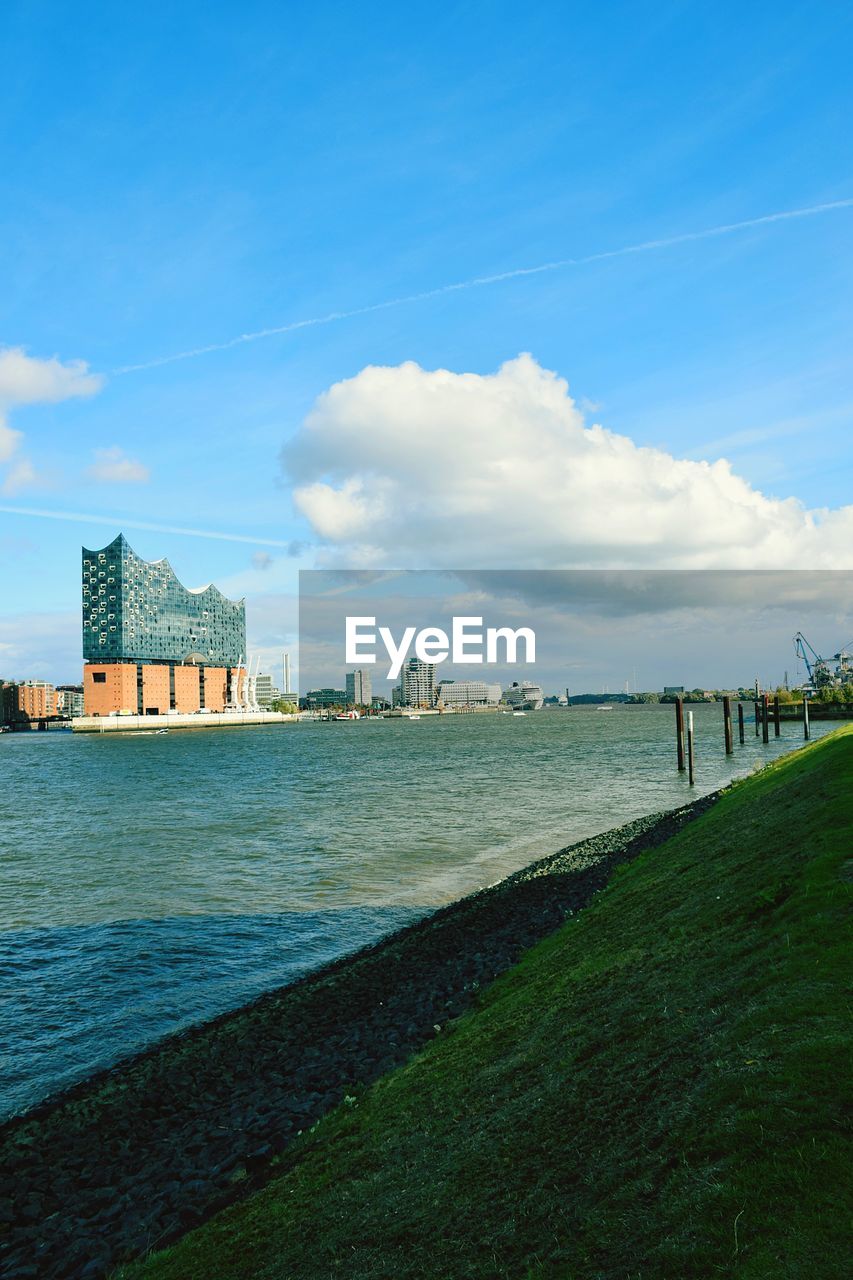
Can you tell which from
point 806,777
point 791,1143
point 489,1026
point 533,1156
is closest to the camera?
point 791,1143

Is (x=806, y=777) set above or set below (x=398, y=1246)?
above

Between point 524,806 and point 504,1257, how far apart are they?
42584 mm

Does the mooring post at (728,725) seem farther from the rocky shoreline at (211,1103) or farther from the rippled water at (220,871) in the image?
the rocky shoreline at (211,1103)

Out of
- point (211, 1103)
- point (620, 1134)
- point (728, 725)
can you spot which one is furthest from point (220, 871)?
point (728, 725)

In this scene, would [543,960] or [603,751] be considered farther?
[603,751]

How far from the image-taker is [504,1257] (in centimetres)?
599

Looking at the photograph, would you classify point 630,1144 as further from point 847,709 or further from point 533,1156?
point 847,709

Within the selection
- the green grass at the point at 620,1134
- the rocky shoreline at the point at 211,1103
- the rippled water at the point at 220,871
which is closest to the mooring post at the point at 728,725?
the rippled water at the point at 220,871

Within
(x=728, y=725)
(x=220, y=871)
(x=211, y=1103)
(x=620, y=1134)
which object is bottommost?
(x=220, y=871)

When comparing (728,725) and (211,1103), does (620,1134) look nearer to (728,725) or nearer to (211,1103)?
(211,1103)

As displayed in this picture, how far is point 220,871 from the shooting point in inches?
1255

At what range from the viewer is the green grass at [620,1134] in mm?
5441

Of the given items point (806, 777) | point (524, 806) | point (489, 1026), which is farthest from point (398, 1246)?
point (524, 806)

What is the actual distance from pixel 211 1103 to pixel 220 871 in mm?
20038
